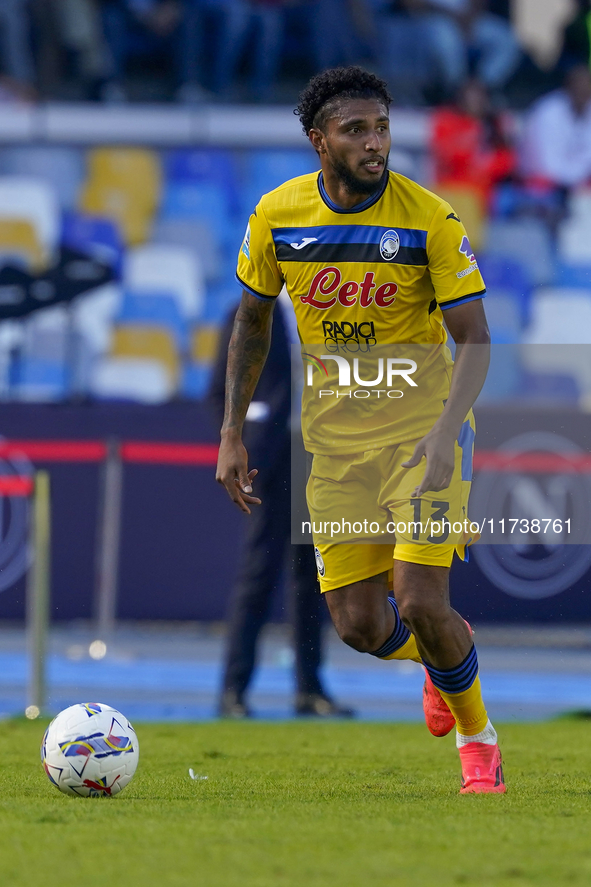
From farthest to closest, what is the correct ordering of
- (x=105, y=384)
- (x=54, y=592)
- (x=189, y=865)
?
1. (x=105, y=384)
2. (x=54, y=592)
3. (x=189, y=865)

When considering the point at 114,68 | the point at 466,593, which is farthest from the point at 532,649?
the point at 114,68

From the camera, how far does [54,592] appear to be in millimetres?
8852

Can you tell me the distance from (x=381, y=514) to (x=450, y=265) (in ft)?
2.79

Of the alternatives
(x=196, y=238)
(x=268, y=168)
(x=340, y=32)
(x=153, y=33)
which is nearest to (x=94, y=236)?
(x=196, y=238)

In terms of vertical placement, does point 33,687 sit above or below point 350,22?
below

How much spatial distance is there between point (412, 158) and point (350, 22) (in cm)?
161

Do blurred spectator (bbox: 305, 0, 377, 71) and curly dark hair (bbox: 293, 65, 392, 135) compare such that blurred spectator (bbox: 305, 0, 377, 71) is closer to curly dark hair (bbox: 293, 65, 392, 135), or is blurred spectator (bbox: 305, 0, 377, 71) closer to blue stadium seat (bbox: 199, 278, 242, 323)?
blue stadium seat (bbox: 199, 278, 242, 323)

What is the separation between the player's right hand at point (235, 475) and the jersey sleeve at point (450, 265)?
844 millimetres

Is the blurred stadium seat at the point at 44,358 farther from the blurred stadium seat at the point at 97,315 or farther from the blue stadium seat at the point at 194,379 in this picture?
the blue stadium seat at the point at 194,379

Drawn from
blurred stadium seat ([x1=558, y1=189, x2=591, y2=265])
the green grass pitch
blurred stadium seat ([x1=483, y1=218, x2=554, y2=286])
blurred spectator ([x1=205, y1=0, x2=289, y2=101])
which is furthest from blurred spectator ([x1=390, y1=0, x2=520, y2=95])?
the green grass pitch

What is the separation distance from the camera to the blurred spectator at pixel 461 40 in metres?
12.9

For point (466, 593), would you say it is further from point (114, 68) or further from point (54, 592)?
point (114, 68)

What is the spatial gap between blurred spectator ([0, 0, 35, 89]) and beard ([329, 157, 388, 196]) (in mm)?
9537

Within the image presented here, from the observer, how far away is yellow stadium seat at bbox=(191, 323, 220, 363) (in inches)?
449
